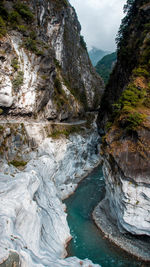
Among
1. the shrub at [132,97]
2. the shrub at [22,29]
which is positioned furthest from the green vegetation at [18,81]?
the shrub at [132,97]

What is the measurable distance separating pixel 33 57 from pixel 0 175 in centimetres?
1753

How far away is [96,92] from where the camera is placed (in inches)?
2359

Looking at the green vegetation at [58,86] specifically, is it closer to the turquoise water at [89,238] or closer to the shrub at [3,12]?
the shrub at [3,12]

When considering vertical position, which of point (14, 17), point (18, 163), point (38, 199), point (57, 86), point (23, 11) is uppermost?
point (23, 11)

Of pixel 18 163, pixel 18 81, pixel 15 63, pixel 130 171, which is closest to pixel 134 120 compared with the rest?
pixel 130 171

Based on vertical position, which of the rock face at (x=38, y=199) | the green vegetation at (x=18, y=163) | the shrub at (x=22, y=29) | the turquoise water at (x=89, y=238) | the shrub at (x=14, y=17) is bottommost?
the turquoise water at (x=89, y=238)

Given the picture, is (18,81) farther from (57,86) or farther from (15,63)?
(57,86)

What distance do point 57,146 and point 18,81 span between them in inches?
411

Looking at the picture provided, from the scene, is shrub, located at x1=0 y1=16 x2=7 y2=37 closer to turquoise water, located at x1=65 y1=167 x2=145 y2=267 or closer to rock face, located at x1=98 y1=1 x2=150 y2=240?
rock face, located at x1=98 y1=1 x2=150 y2=240

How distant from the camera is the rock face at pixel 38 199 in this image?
9797mm

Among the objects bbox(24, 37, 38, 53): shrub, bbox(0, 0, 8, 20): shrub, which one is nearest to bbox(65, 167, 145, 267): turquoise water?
bbox(24, 37, 38, 53): shrub

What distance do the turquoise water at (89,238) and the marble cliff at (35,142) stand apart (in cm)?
110

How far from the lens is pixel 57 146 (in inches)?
1020

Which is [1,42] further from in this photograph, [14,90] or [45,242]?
[45,242]
